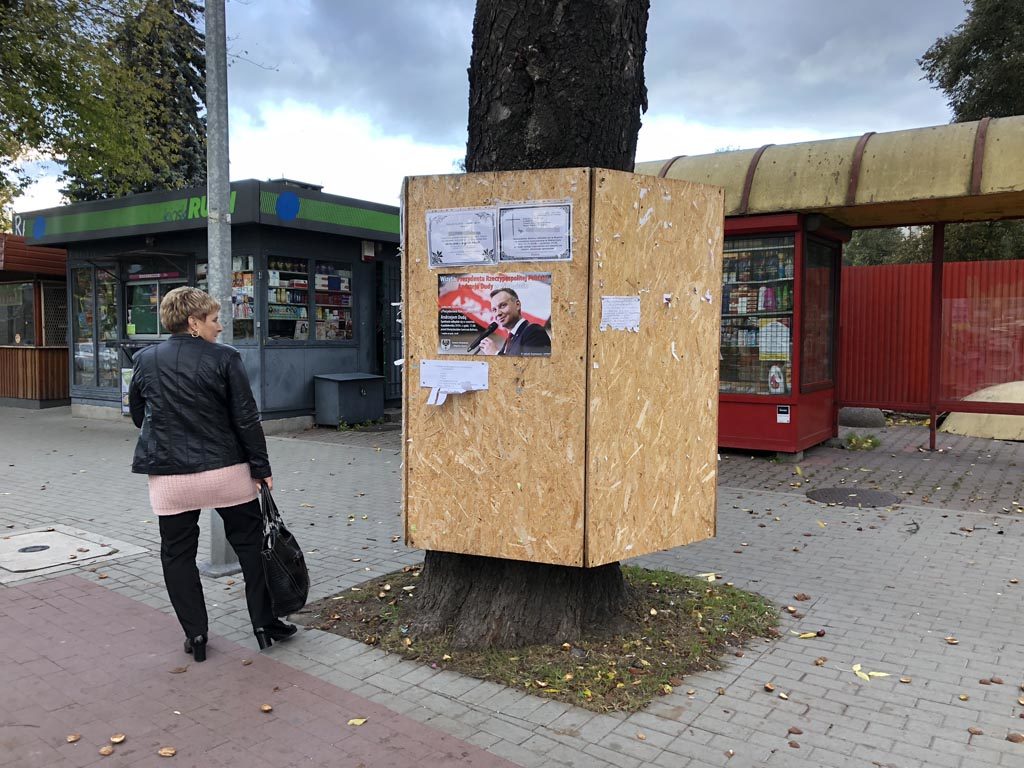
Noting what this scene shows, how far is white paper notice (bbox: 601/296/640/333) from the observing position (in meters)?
3.78

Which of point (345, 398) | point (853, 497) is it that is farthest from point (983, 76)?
point (345, 398)

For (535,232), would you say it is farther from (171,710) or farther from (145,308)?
(145,308)

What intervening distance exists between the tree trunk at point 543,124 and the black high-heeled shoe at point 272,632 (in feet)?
2.25

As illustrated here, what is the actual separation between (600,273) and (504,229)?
1.68ft

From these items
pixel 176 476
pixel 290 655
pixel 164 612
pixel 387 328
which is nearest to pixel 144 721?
pixel 290 655

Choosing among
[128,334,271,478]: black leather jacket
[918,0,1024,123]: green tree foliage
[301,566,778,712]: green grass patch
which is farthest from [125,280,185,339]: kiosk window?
[918,0,1024,123]: green tree foliage

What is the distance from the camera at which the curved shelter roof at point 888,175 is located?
823cm

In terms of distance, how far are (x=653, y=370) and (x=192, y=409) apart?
2307mm

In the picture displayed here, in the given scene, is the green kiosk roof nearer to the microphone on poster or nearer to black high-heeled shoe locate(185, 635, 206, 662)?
black high-heeled shoe locate(185, 635, 206, 662)

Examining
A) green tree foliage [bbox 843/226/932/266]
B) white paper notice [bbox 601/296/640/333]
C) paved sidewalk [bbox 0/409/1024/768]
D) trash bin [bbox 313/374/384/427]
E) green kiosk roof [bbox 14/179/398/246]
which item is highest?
green tree foliage [bbox 843/226/932/266]

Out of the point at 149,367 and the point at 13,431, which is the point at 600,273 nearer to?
the point at 149,367

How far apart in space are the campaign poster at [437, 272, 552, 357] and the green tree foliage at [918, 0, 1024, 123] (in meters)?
19.1

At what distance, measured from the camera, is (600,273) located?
3.74 meters

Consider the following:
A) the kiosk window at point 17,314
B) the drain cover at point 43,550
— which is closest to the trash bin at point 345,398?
the drain cover at point 43,550
